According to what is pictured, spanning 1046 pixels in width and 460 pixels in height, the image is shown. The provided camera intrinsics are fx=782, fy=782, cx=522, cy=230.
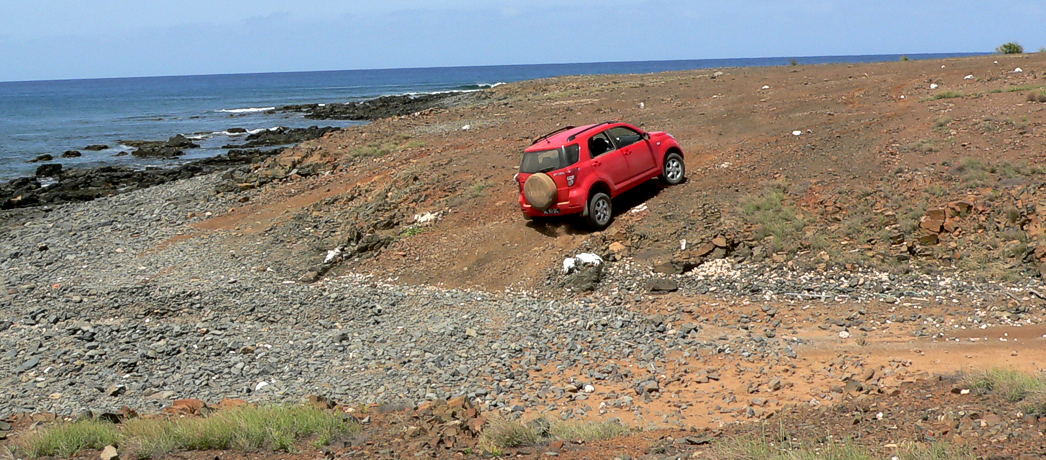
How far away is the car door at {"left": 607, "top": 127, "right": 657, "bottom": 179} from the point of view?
49.0ft

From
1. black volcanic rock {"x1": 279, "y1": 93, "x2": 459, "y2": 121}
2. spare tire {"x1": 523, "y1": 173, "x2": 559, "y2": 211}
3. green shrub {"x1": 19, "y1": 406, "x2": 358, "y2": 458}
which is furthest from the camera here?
black volcanic rock {"x1": 279, "y1": 93, "x2": 459, "y2": 121}

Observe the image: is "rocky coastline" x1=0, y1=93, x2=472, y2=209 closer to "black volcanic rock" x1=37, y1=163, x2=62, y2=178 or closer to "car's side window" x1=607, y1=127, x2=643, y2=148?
"black volcanic rock" x1=37, y1=163, x2=62, y2=178

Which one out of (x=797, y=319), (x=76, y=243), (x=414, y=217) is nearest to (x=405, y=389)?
(x=797, y=319)

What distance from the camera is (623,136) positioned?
15.2 m

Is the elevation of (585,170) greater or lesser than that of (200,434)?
greater

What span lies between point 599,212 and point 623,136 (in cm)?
175

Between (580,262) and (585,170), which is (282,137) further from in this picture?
(580,262)

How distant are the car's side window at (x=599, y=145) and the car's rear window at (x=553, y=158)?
1.29ft

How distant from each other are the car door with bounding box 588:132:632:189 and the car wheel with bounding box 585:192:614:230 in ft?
1.16

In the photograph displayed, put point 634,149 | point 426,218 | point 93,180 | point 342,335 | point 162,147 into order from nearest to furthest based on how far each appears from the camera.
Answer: point 342,335, point 634,149, point 426,218, point 93,180, point 162,147

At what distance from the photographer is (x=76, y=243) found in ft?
65.2

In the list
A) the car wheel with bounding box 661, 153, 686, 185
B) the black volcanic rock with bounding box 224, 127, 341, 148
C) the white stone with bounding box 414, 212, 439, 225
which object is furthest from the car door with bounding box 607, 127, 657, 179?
the black volcanic rock with bounding box 224, 127, 341, 148

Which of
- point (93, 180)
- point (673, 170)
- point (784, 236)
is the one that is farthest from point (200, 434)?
point (93, 180)

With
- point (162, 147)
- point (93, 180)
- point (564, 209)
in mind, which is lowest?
point (93, 180)
